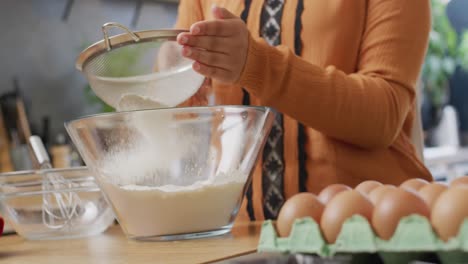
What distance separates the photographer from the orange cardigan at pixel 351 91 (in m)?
0.89

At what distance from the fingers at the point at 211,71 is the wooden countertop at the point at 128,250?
0.62 ft

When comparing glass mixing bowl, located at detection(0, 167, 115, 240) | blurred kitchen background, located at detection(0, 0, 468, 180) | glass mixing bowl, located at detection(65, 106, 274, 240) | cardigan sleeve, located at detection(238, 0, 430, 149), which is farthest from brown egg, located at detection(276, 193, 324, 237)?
blurred kitchen background, located at detection(0, 0, 468, 180)

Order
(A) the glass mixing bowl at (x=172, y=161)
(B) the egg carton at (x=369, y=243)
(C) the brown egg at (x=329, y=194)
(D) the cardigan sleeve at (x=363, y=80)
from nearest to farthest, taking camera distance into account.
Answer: (B) the egg carton at (x=369, y=243)
(C) the brown egg at (x=329, y=194)
(A) the glass mixing bowl at (x=172, y=161)
(D) the cardigan sleeve at (x=363, y=80)

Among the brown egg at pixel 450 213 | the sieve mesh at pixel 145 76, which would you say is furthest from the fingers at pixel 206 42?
the brown egg at pixel 450 213

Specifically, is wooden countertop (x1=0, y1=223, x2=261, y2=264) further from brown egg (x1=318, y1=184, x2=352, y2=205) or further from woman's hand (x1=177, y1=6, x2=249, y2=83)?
woman's hand (x1=177, y1=6, x2=249, y2=83)

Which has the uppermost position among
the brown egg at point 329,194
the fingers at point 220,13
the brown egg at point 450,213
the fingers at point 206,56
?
the fingers at point 220,13

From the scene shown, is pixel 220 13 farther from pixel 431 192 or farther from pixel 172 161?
pixel 431 192

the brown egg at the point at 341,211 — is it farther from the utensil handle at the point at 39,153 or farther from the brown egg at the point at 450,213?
the utensil handle at the point at 39,153

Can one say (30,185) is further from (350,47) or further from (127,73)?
(350,47)

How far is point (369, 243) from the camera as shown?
393 millimetres

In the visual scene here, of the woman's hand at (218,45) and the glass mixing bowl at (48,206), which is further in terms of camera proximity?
the glass mixing bowl at (48,206)

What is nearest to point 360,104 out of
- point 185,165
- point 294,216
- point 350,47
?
point 350,47

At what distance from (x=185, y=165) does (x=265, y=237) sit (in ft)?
0.91

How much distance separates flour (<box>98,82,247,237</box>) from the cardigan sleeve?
14 cm
